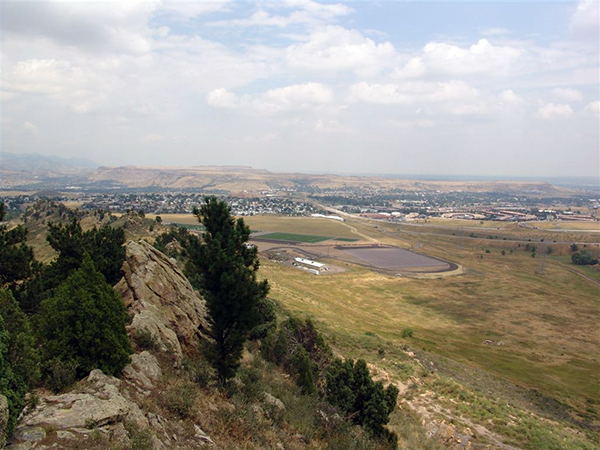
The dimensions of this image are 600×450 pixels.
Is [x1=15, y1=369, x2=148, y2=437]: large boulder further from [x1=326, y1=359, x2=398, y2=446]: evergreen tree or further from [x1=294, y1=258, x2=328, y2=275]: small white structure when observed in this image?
[x1=294, y1=258, x2=328, y2=275]: small white structure

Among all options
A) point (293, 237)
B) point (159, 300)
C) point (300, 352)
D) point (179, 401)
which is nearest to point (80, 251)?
point (159, 300)

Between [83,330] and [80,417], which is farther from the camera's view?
[83,330]

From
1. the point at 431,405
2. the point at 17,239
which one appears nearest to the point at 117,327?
the point at 17,239

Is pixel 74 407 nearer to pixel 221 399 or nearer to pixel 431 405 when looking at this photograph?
pixel 221 399

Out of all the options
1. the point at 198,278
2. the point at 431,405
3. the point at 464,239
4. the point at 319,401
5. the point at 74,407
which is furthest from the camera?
the point at 464,239

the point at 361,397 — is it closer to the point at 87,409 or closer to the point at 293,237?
the point at 87,409

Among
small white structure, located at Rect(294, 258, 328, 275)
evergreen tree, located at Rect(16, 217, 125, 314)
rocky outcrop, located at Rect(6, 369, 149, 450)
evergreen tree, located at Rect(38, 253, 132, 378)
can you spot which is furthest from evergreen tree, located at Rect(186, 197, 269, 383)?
small white structure, located at Rect(294, 258, 328, 275)

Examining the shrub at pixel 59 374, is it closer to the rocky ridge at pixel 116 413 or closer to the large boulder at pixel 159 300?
the rocky ridge at pixel 116 413
